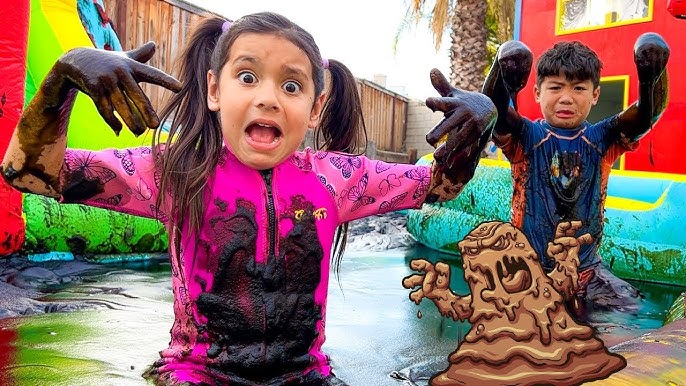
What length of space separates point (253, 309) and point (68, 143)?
3.45m

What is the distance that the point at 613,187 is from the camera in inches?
237

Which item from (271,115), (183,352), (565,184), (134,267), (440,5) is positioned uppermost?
(440,5)

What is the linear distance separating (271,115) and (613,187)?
5.19m

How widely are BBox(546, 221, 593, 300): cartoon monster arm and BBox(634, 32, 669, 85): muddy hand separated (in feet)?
5.85

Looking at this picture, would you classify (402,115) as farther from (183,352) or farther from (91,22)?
(183,352)

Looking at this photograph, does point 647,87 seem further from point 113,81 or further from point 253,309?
point 113,81

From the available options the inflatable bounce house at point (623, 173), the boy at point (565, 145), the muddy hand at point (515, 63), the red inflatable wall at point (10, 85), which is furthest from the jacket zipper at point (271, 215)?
the inflatable bounce house at point (623, 173)

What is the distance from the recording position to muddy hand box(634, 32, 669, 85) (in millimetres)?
2664

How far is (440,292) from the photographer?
121 centimetres

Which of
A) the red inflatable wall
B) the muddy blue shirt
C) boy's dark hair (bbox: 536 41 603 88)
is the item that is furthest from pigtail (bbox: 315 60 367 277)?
the red inflatable wall

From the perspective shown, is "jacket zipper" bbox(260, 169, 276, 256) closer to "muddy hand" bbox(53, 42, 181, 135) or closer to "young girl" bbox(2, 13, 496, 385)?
"young girl" bbox(2, 13, 496, 385)

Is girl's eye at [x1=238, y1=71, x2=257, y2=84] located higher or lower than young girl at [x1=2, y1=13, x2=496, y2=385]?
higher

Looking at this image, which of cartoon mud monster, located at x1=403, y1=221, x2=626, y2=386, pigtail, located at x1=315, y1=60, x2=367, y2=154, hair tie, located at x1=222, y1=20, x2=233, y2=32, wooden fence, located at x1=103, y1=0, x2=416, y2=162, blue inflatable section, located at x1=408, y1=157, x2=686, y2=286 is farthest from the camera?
wooden fence, located at x1=103, y1=0, x2=416, y2=162

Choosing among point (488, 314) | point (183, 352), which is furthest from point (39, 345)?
point (488, 314)
